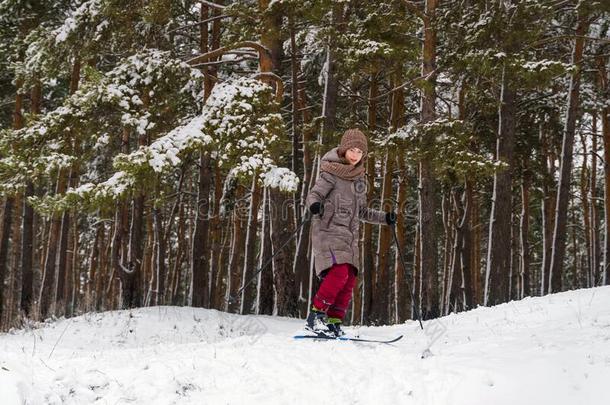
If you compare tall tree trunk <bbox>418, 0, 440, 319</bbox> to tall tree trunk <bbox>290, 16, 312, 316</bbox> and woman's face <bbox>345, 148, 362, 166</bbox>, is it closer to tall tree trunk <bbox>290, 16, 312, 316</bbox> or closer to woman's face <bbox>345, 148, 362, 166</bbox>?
tall tree trunk <bbox>290, 16, 312, 316</bbox>

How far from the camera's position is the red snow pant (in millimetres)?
6195

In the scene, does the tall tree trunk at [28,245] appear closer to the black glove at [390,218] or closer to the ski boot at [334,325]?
the ski boot at [334,325]

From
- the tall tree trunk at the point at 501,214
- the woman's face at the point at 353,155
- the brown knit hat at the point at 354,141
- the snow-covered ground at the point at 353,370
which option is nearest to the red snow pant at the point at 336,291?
the snow-covered ground at the point at 353,370

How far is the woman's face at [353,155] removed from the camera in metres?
6.35

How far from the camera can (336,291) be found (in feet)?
20.3

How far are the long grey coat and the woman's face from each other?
13 cm

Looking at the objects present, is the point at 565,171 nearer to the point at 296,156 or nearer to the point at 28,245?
the point at 296,156

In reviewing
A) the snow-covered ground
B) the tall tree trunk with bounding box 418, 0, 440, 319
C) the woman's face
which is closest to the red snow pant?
the snow-covered ground

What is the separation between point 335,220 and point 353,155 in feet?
2.61

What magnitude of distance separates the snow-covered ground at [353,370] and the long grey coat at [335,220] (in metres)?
1.04

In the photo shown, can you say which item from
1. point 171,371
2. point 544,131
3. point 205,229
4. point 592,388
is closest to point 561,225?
point 544,131

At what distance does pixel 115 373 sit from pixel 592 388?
3760 mm

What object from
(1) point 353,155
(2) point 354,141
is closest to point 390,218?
(1) point 353,155

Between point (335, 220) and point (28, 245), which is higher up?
point (335, 220)
